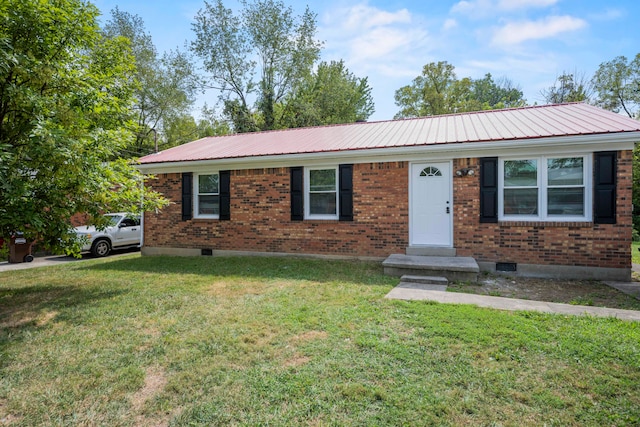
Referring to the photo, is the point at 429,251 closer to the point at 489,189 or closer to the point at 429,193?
the point at 429,193

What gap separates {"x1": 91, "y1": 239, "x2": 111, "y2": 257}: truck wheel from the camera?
1157cm

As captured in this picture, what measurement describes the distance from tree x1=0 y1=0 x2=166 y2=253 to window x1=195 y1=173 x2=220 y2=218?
3.79 meters

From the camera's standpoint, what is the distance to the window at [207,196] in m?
9.86

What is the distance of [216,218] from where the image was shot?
977cm

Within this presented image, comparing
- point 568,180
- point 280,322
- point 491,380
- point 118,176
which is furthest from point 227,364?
point 568,180

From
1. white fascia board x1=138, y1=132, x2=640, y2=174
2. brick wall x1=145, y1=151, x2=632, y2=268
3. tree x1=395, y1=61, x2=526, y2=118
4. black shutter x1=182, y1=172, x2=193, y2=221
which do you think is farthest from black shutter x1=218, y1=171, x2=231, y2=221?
tree x1=395, y1=61, x2=526, y2=118

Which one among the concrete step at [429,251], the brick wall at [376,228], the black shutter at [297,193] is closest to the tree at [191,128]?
the brick wall at [376,228]

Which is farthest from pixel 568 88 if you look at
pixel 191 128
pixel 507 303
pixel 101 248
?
pixel 101 248

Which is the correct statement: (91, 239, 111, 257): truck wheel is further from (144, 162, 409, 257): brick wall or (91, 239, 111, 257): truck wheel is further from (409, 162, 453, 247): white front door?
(409, 162, 453, 247): white front door

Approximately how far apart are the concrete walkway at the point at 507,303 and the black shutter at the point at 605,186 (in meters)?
2.57

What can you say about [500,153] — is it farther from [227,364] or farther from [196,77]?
[196,77]

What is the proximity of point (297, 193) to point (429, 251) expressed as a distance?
140 inches

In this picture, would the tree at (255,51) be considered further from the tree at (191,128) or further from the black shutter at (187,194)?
the black shutter at (187,194)

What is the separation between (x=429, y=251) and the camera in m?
7.56
